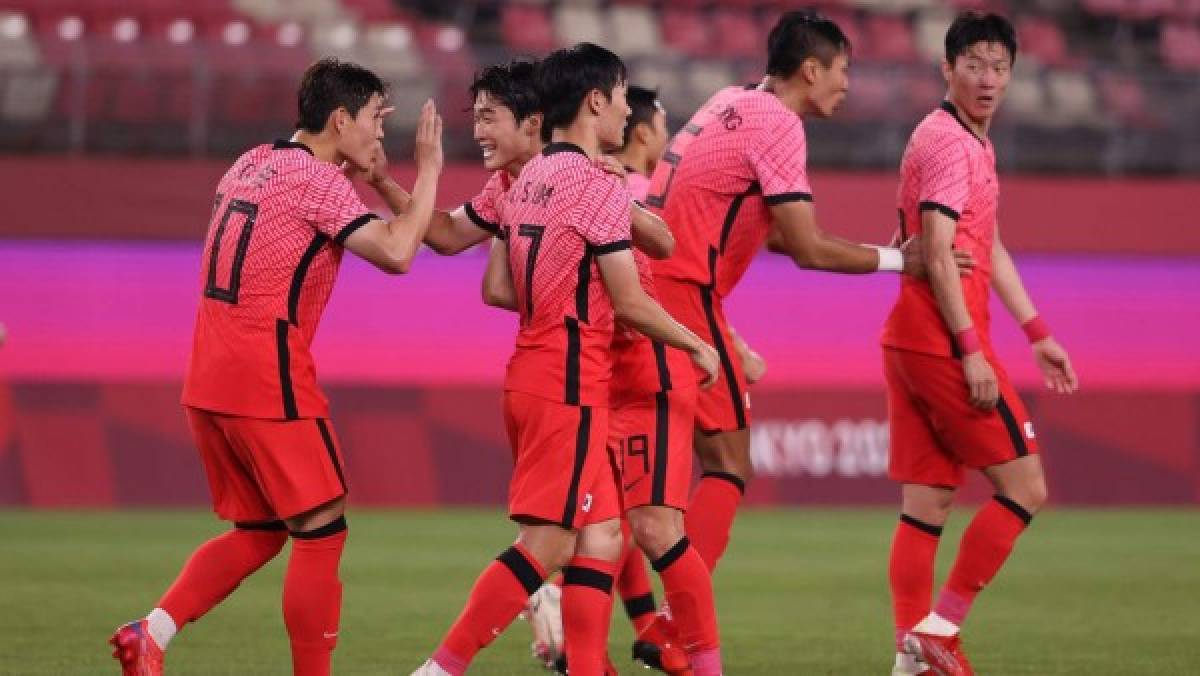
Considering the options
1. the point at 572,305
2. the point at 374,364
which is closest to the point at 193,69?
the point at 374,364

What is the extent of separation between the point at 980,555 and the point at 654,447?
1415mm

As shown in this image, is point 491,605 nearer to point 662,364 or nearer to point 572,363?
point 572,363

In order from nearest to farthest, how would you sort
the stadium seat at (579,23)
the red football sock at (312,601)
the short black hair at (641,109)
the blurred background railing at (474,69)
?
the red football sock at (312,601)
the short black hair at (641,109)
the blurred background railing at (474,69)
the stadium seat at (579,23)

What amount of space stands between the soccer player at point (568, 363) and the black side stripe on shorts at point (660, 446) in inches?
16.1

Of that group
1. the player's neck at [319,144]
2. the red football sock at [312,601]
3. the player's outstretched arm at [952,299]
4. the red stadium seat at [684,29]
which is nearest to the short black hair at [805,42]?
the player's outstretched arm at [952,299]

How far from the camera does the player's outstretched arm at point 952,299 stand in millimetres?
7266

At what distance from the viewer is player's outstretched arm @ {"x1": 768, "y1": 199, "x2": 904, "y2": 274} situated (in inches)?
281

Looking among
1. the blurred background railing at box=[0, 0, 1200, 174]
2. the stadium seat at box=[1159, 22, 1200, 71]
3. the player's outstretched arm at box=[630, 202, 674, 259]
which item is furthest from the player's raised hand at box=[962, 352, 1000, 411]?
the stadium seat at box=[1159, 22, 1200, 71]

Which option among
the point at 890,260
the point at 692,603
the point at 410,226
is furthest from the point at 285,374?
the point at 890,260

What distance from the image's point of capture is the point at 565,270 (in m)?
6.20

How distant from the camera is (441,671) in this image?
6.08 metres

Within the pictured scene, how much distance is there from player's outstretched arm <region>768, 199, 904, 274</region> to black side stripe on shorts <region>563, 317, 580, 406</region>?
1.21 meters

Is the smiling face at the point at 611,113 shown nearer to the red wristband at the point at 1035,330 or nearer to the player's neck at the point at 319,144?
the player's neck at the point at 319,144

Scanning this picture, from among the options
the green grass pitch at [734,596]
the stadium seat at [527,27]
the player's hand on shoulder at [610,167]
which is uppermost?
the stadium seat at [527,27]
